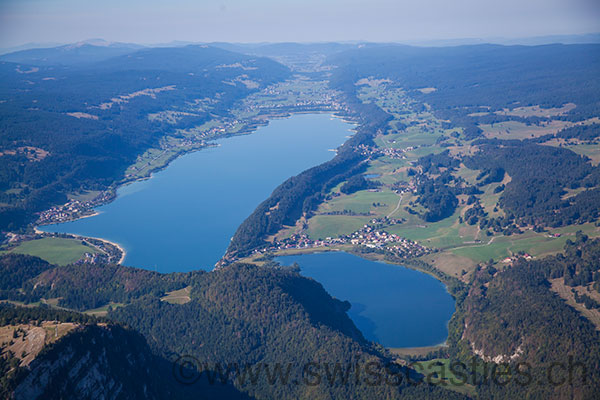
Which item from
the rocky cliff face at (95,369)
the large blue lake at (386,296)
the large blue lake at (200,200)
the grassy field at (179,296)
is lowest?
the large blue lake at (200,200)

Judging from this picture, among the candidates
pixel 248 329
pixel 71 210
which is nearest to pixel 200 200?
pixel 71 210

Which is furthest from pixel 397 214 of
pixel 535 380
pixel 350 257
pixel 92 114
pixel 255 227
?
pixel 92 114

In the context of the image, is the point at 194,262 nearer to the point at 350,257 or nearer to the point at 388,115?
the point at 350,257

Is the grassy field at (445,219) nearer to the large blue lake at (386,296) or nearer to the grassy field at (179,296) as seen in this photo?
the large blue lake at (386,296)

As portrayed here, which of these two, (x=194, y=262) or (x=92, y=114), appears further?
(x=92, y=114)

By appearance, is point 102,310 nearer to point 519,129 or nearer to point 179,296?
point 179,296

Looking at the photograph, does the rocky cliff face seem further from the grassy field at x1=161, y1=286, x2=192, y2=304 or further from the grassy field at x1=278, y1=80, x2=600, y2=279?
the grassy field at x1=278, y1=80, x2=600, y2=279

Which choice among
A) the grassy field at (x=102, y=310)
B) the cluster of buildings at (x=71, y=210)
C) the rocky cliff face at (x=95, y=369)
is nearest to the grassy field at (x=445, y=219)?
the grassy field at (x=102, y=310)
